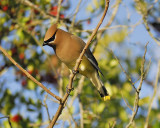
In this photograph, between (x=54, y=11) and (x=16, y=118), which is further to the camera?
(x=54, y=11)

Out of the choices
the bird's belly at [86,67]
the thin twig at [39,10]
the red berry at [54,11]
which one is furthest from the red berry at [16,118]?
the red berry at [54,11]

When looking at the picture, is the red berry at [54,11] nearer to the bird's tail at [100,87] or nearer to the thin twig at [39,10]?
the thin twig at [39,10]

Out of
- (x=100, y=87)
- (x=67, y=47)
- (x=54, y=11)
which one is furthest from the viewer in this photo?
(x=54, y=11)

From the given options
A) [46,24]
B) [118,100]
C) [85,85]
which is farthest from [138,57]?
[46,24]

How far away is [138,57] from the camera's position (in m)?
4.86

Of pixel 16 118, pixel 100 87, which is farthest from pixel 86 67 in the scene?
pixel 16 118

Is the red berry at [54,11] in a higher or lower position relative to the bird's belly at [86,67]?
higher

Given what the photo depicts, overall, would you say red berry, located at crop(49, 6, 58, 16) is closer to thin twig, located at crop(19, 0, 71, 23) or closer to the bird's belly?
thin twig, located at crop(19, 0, 71, 23)

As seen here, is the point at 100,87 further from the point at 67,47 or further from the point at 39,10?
the point at 39,10

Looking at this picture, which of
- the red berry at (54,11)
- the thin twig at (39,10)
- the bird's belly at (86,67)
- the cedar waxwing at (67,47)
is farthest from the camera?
the red berry at (54,11)

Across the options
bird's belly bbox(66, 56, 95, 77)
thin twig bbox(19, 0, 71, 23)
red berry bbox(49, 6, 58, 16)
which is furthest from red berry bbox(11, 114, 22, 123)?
red berry bbox(49, 6, 58, 16)

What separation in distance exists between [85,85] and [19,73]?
36.3 inches

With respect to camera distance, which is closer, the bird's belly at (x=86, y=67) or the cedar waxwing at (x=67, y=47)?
the cedar waxwing at (x=67, y=47)

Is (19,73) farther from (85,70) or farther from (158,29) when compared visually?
(158,29)
